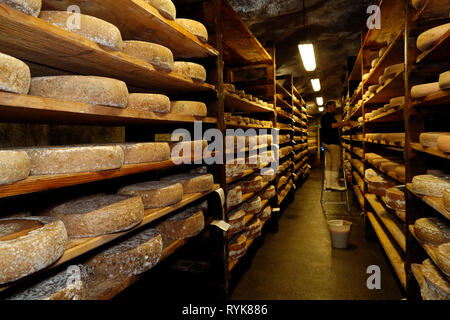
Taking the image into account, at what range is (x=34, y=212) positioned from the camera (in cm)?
168

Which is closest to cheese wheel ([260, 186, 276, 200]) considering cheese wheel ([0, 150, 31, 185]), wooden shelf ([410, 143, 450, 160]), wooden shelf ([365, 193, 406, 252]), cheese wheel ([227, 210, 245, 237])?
cheese wheel ([227, 210, 245, 237])

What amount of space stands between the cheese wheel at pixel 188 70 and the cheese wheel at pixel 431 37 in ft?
5.03

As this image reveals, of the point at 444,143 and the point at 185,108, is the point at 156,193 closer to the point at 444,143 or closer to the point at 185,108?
the point at 185,108

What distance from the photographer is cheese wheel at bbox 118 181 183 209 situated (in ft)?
5.52

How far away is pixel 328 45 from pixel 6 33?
26.3ft

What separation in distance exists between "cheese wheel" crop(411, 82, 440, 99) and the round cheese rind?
2.28 meters

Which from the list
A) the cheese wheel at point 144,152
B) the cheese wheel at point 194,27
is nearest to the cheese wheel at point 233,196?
the cheese wheel at point 144,152

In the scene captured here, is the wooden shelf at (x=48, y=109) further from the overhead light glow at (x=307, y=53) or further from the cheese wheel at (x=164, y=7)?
the overhead light glow at (x=307, y=53)

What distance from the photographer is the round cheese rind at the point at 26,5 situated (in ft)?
2.96

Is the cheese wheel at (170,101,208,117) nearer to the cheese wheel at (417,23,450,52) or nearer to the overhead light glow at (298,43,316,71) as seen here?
the cheese wheel at (417,23,450,52)

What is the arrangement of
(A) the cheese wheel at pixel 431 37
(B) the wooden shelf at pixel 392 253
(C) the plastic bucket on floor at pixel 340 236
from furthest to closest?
(C) the plastic bucket on floor at pixel 340 236 < (B) the wooden shelf at pixel 392 253 < (A) the cheese wheel at pixel 431 37

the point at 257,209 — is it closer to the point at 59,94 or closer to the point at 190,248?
the point at 190,248

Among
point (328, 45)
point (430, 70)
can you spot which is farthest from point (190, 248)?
point (328, 45)

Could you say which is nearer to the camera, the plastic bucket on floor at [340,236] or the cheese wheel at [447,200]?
the cheese wheel at [447,200]
